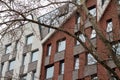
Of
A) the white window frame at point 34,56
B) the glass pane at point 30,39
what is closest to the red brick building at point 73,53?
the white window frame at point 34,56

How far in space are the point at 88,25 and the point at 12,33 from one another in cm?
2146

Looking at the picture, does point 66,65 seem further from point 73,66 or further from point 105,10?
point 105,10

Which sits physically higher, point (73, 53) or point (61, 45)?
point (61, 45)

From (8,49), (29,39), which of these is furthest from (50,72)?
(8,49)

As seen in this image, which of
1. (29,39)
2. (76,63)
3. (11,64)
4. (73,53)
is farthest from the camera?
(11,64)

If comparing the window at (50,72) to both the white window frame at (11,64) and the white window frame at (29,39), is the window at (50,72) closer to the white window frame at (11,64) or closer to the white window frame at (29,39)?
the white window frame at (29,39)

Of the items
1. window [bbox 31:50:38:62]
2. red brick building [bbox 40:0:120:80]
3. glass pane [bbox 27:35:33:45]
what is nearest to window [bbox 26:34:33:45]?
glass pane [bbox 27:35:33:45]

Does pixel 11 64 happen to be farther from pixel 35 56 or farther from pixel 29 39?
pixel 35 56

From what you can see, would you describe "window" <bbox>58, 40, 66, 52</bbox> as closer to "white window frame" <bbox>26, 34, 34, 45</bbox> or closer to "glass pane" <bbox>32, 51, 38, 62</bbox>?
"glass pane" <bbox>32, 51, 38, 62</bbox>

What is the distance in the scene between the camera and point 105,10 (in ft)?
116

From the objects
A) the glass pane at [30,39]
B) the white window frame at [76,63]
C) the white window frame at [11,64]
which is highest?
the glass pane at [30,39]

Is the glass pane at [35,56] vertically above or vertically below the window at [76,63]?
above

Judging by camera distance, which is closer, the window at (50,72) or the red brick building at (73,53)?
the red brick building at (73,53)

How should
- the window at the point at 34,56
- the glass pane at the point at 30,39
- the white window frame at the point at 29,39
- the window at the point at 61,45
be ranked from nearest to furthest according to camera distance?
the window at the point at 61,45 < the window at the point at 34,56 < the glass pane at the point at 30,39 < the white window frame at the point at 29,39
